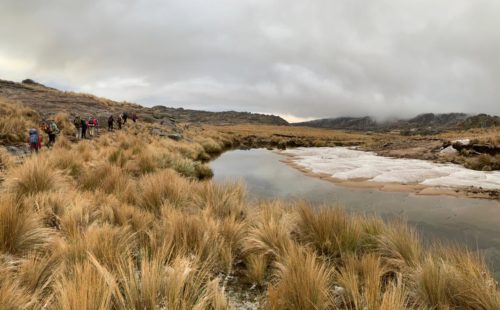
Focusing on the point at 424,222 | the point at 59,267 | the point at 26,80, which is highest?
the point at 26,80

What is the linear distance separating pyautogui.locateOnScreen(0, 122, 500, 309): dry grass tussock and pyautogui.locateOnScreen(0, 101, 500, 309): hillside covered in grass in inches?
0.6

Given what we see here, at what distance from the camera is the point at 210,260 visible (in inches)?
143

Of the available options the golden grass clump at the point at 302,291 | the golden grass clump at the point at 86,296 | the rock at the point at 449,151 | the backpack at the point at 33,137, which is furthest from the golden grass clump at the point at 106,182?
the rock at the point at 449,151

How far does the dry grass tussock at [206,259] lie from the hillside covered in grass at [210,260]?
1cm

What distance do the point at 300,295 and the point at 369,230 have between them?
2.47 metres

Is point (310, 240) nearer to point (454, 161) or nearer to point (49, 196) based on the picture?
point (49, 196)

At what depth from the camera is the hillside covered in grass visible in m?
2.42

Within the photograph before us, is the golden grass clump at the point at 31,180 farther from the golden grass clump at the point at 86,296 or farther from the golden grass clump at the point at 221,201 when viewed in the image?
the golden grass clump at the point at 86,296

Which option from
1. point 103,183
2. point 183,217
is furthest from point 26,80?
point 183,217

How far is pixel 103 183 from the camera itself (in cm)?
729

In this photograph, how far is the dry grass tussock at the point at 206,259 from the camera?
2416mm

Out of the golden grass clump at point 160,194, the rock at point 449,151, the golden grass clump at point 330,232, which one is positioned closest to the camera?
the golden grass clump at point 330,232

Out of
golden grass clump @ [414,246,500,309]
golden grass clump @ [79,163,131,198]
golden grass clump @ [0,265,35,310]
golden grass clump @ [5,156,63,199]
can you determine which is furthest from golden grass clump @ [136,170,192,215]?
golden grass clump @ [414,246,500,309]

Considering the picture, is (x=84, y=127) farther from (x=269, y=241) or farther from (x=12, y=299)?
(x=12, y=299)
